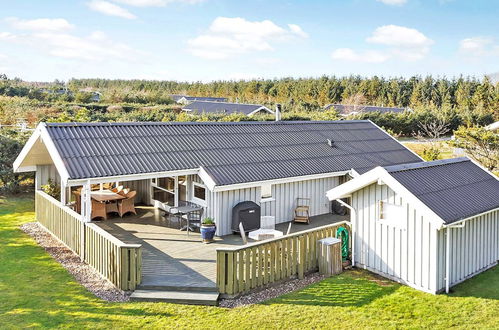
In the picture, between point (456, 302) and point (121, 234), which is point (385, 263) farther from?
point (121, 234)

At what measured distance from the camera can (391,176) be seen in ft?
34.9

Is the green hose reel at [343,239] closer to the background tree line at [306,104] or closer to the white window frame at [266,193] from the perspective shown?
the white window frame at [266,193]

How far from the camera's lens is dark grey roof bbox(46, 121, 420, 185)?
44.9 feet

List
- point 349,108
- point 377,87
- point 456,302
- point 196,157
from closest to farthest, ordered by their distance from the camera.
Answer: point 456,302
point 196,157
point 349,108
point 377,87

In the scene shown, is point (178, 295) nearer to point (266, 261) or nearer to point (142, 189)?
point (266, 261)

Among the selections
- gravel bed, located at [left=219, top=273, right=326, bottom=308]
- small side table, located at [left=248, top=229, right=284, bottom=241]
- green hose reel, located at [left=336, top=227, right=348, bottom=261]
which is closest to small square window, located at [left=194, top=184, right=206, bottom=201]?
small side table, located at [left=248, top=229, right=284, bottom=241]

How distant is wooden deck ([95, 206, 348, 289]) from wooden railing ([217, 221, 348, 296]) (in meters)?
0.51

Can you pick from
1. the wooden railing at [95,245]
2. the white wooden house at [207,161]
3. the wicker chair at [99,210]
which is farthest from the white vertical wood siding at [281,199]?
the wicker chair at [99,210]

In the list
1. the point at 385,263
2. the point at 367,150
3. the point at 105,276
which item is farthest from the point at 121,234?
the point at 367,150

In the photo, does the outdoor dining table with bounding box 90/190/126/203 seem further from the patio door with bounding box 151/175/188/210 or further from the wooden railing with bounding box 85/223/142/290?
the wooden railing with bounding box 85/223/142/290

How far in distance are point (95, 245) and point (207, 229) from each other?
10.4 ft

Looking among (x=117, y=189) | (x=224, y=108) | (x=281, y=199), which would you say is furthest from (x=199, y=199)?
(x=224, y=108)

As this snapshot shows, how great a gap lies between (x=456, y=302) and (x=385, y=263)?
Answer: 1.87 m

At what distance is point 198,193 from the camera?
A: 14805mm
